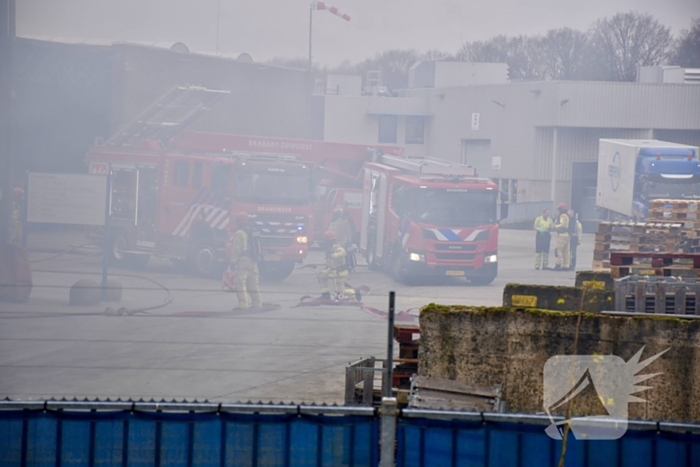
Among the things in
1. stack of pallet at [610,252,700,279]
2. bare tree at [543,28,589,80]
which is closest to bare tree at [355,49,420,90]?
bare tree at [543,28,589,80]

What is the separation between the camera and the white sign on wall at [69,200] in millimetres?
17375

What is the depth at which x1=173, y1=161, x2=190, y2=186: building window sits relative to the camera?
20.6 metres

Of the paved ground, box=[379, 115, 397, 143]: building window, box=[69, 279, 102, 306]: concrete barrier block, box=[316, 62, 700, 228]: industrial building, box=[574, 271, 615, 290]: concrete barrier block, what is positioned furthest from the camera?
box=[379, 115, 397, 143]: building window

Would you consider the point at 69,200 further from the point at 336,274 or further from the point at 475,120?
the point at 475,120

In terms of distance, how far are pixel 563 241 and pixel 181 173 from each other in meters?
10.0

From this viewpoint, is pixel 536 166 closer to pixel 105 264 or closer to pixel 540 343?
pixel 105 264

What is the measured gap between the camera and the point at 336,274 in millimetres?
16953

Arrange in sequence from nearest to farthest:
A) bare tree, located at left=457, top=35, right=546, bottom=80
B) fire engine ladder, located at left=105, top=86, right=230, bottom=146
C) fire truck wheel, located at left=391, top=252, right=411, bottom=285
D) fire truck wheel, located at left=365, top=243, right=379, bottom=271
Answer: fire truck wheel, located at left=391, top=252, right=411, bottom=285, fire truck wheel, located at left=365, top=243, right=379, bottom=271, fire engine ladder, located at left=105, top=86, right=230, bottom=146, bare tree, located at left=457, top=35, right=546, bottom=80

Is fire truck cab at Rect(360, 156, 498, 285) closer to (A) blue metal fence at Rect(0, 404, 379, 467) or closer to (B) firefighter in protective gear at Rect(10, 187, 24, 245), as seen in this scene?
(B) firefighter in protective gear at Rect(10, 187, 24, 245)

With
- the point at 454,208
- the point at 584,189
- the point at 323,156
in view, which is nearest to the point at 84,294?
the point at 454,208

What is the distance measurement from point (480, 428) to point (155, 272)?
17.3m

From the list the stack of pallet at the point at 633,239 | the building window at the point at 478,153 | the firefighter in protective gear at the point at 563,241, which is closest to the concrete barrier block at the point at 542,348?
the stack of pallet at the point at 633,239

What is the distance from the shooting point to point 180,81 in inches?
1340

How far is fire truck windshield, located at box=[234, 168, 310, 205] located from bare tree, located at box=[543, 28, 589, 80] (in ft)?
144
